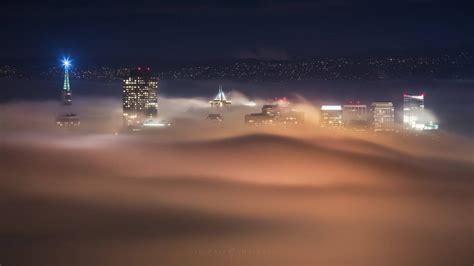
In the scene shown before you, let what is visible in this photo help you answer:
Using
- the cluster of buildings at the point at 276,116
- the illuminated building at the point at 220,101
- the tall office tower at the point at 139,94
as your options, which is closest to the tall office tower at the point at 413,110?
the cluster of buildings at the point at 276,116

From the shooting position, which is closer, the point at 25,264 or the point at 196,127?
the point at 25,264

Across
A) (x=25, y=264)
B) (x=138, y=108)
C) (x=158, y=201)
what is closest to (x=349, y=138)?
(x=138, y=108)

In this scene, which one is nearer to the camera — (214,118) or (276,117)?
(276,117)

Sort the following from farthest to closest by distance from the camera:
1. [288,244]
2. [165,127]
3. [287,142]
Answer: [165,127] < [287,142] < [288,244]

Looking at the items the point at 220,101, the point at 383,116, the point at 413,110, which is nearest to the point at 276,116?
the point at 220,101

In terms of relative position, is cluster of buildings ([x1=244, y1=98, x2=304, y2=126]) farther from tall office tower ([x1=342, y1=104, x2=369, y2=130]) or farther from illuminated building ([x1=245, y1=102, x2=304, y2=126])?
tall office tower ([x1=342, y1=104, x2=369, y2=130])

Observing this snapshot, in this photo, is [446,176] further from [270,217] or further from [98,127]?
[98,127]

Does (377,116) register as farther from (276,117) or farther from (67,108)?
(67,108)
